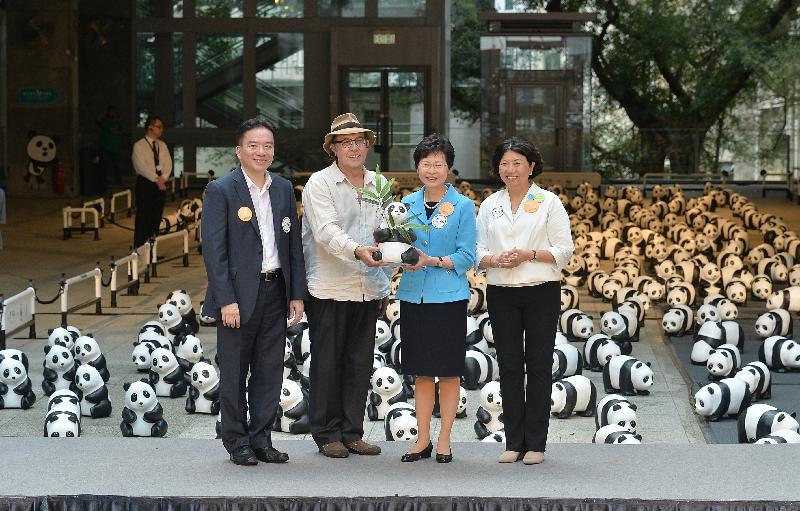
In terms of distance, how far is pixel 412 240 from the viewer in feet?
23.9

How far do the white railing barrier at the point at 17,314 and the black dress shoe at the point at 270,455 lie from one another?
18.9ft

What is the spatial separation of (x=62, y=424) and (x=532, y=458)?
3.40 meters

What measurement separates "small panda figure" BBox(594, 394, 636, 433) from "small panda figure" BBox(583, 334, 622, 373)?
2536 millimetres

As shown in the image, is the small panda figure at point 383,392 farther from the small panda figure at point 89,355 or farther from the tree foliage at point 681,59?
the tree foliage at point 681,59

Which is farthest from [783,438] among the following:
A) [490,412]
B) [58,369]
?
[58,369]

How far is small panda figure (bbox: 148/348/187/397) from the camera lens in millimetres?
11211

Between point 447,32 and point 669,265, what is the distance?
757 inches

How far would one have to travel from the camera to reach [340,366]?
768 cm

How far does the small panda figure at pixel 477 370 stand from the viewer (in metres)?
11.5

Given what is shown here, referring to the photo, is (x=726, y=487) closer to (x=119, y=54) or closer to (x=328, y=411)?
(x=328, y=411)

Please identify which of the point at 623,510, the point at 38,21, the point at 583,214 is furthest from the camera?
the point at 38,21

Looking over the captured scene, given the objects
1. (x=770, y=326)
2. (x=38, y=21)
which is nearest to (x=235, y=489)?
(x=770, y=326)

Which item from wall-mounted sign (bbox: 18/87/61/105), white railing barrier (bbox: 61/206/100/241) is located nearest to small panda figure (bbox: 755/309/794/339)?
white railing barrier (bbox: 61/206/100/241)

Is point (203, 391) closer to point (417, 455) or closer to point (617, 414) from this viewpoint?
point (617, 414)
